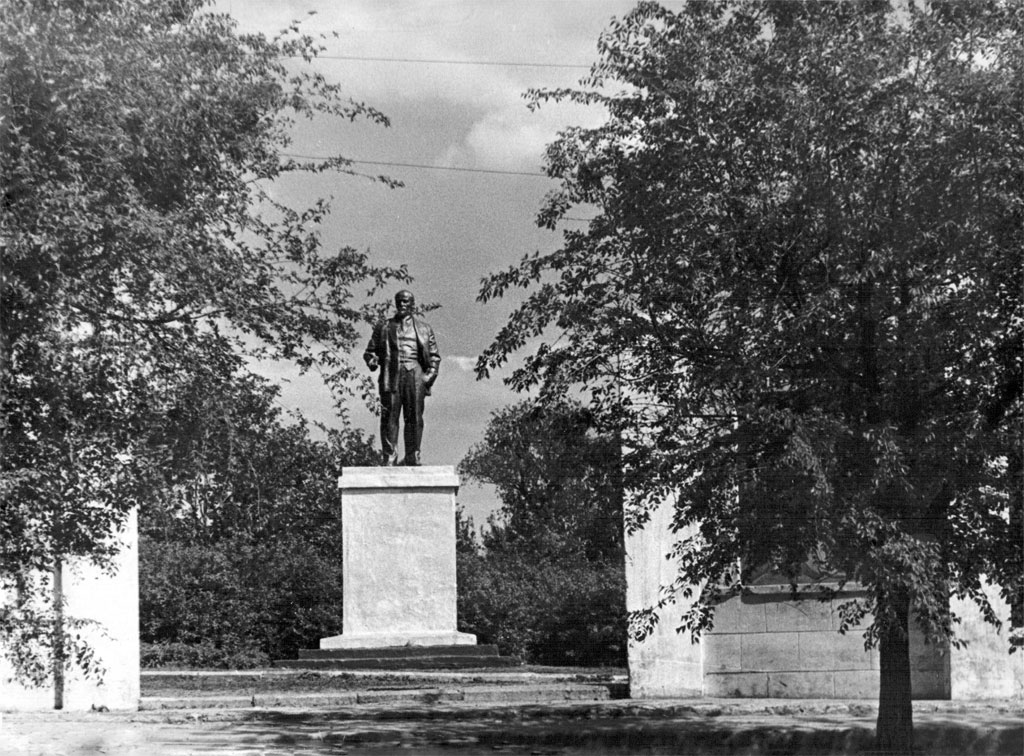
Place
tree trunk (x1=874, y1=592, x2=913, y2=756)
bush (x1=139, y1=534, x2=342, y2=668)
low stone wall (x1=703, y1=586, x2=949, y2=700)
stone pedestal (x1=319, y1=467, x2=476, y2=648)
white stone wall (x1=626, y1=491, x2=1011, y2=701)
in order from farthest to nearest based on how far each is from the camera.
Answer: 1. bush (x1=139, y1=534, x2=342, y2=668)
2. stone pedestal (x1=319, y1=467, x2=476, y2=648)
3. low stone wall (x1=703, y1=586, x2=949, y2=700)
4. white stone wall (x1=626, y1=491, x2=1011, y2=701)
5. tree trunk (x1=874, y1=592, x2=913, y2=756)

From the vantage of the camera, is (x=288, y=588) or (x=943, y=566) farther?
(x=288, y=588)

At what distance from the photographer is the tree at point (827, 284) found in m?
8.31

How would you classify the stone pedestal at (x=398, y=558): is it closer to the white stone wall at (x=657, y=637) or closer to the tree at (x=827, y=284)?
the white stone wall at (x=657, y=637)

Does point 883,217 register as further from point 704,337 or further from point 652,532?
point 652,532

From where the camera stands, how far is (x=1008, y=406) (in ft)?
28.4

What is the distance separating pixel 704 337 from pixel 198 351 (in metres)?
3.27

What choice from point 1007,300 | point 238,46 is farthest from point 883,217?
point 238,46

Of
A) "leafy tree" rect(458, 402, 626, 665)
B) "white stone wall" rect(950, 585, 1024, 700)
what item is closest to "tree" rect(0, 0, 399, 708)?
"leafy tree" rect(458, 402, 626, 665)

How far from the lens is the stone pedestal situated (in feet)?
46.1

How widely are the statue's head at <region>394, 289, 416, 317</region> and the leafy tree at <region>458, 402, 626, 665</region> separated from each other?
1.68 metres

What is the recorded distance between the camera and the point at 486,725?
1131 centimetres

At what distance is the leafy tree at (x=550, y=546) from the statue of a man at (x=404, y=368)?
931 mm

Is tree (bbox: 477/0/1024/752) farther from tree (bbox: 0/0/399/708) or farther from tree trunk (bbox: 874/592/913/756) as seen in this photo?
tree (bbox: 0/0/399/708)

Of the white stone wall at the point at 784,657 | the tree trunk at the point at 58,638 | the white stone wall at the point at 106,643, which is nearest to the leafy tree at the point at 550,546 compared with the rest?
the white stone wall at the point at 784,657
